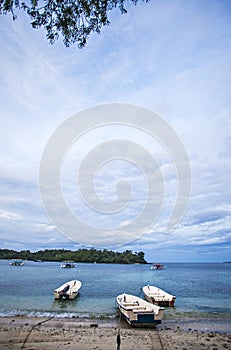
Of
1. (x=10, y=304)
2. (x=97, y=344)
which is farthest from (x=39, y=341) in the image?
(x=10, y=304)

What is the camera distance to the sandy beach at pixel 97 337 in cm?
958

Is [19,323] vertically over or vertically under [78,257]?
under

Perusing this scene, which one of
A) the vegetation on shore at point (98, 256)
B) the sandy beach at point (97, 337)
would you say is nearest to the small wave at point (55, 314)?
the sandy beach at point (97, 337)

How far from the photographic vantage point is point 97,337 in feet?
35.2

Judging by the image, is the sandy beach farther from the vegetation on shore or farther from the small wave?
the vegetation on shore

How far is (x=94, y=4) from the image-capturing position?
20.8 feet

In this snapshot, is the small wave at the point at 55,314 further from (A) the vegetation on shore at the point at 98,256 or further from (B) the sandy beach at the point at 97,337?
(A) the vegetation on shore at the point at 98,256

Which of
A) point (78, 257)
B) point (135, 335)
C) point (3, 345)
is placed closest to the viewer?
point (3, 345)

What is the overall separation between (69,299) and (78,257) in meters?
125

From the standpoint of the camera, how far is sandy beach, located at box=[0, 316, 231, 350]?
9.58 metres

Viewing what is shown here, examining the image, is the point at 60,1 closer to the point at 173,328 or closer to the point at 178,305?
the point at 173,328

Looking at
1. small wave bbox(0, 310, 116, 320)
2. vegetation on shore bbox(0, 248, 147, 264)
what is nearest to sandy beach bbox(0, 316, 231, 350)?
small wave bbox(0, 310, 116, 320)

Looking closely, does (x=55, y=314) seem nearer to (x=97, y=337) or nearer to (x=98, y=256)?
(x=97, y=337)

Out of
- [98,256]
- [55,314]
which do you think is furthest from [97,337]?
[98,256]
